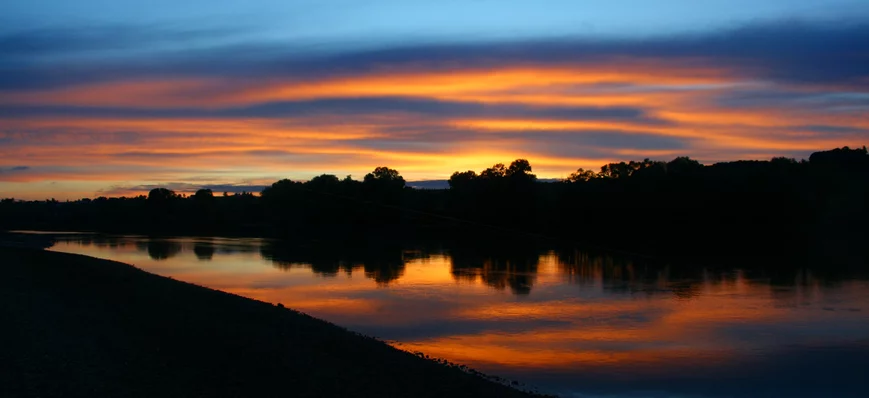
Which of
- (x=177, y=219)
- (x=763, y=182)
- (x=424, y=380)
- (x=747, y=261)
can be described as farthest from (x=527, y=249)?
(x=177, y=219)

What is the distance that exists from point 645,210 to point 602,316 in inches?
1656

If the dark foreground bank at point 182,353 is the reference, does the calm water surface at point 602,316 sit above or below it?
below

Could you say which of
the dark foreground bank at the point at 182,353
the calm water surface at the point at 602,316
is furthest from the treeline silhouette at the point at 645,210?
the dark foreground bank at the point at 182,353

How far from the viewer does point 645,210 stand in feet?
195

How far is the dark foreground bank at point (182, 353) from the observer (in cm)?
846

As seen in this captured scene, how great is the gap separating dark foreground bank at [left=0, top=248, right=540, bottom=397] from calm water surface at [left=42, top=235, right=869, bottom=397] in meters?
2.49

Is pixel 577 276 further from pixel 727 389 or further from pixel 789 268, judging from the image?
pixel 727 389

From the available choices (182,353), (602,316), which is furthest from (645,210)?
(182,353)

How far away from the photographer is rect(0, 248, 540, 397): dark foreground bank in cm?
846

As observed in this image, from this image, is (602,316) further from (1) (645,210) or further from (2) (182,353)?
(1) (645,210)

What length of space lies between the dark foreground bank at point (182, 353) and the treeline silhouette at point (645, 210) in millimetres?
23156

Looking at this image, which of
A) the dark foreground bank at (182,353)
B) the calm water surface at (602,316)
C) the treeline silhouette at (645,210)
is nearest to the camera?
the dark foreground bank at (182,353)

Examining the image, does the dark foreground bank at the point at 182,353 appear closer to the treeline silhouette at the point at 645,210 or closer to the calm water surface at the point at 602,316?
the calm water surface at the point at 602,316

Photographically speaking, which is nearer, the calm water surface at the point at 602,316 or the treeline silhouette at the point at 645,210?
the calm water surface at the point at 602,316
